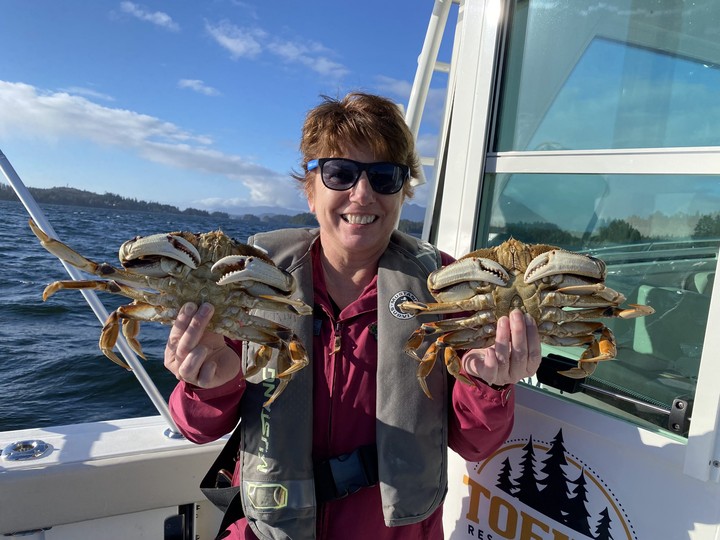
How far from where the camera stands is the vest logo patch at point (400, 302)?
2.70 meters

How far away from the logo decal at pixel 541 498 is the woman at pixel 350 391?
0.38 metres

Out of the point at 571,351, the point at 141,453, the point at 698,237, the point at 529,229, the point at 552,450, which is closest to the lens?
the point at 698,237

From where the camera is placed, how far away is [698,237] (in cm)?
243

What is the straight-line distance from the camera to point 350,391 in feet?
8.58

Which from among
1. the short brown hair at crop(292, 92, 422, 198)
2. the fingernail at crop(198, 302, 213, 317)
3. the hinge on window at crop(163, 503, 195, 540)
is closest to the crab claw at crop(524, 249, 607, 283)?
the short brown hair at crop(292, 92, 422, 198)

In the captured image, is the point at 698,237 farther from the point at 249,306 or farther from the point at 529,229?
the point at 249,306

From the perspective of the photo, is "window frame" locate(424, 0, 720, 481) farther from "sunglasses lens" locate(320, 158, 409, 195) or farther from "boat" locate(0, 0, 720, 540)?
"sunglasses lens" locate(320, 158, 409, 195)

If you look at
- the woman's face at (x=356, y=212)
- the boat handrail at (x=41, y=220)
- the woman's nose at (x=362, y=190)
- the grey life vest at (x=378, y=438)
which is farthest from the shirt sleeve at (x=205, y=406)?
the woman's nose at (x=362, y=190)

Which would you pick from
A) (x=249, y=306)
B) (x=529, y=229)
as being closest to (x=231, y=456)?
(x=249, y=306)

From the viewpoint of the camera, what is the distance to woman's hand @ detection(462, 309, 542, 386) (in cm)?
224

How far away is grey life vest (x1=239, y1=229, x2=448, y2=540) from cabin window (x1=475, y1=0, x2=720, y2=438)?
0.87 metres

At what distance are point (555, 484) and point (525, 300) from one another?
3.62 feet

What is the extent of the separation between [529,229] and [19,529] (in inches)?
148

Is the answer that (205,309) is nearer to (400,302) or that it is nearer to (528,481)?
(400,302)
